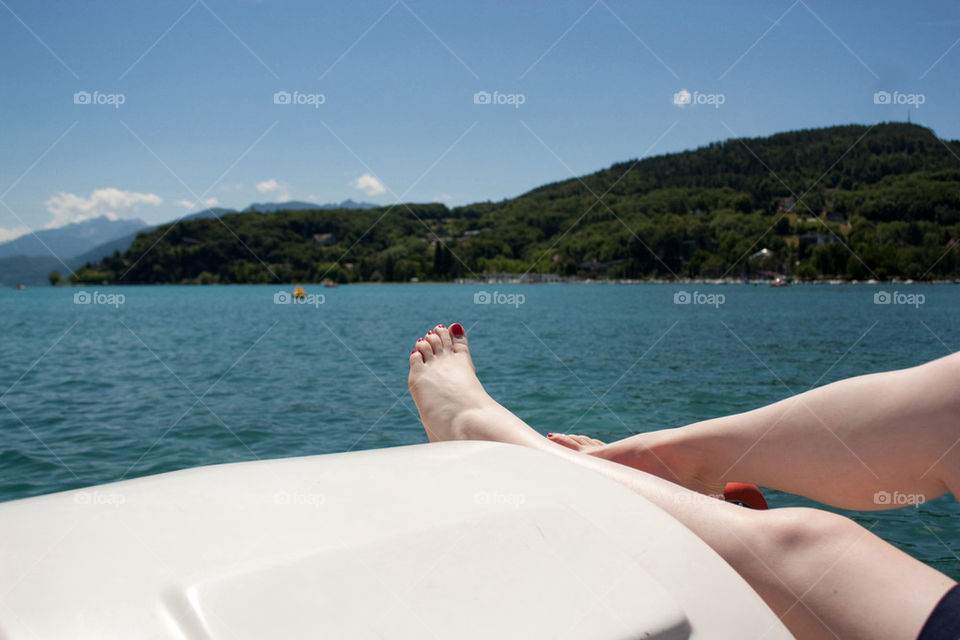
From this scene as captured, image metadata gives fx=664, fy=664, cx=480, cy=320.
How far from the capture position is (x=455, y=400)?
2.43m

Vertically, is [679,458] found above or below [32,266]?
below

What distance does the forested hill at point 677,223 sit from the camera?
43.9 meters

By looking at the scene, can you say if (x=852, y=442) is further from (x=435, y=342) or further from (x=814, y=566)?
(x=435, y=342)

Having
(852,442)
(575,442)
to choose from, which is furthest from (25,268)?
(852,442)

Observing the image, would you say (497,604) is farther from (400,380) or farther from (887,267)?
(887,267)

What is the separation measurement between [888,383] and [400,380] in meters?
7.06

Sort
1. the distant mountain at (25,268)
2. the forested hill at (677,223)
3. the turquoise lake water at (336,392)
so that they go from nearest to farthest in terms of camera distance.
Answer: the turquoise lake water at (336,392) → the forested hill at (677,223) → the distant mountain at (25,268)

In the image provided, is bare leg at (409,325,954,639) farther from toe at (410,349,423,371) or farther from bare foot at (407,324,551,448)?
toe at (410,349,423,371)

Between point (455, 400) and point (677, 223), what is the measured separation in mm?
52387

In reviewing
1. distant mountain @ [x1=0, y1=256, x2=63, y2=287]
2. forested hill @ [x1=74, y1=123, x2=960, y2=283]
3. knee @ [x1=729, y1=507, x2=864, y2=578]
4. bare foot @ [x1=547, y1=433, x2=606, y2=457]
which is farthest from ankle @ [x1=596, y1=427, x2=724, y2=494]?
distant mountain @ [x1=0, y1=256, x2=63, y2=287]

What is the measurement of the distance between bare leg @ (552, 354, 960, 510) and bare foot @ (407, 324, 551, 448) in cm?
45

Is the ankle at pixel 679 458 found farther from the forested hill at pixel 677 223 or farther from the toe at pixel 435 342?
the forested hill at pixel 677 223

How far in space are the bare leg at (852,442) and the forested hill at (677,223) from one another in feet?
138

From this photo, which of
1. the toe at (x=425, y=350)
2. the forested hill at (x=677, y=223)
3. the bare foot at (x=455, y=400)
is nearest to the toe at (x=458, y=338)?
the bare foot at (x=455, y=400)
